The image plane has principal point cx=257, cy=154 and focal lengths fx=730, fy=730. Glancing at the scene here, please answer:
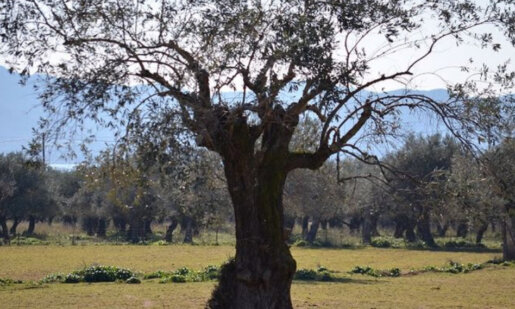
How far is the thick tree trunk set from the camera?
14289mm

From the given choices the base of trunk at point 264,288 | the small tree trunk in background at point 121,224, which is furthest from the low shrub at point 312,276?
the small tree trunk in background at point 121,224

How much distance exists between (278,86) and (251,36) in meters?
1.01

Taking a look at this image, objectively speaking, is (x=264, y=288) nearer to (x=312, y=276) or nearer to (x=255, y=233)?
(x=255, y=233)

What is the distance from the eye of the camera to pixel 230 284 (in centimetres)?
1489

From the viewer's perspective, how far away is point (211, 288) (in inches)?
966

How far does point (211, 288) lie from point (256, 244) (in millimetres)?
10635

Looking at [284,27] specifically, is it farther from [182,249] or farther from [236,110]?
[182,249]

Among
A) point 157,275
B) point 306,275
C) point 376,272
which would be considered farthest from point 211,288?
point 376,272

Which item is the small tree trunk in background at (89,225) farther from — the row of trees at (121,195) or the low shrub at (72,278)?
the low shrub at (72,278)

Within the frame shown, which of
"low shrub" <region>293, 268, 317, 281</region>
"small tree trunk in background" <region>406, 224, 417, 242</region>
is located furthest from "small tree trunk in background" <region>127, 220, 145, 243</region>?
"low shrub" <region>293, 268, 317, 281</region>

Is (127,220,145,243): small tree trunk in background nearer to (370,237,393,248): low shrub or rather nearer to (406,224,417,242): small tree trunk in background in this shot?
(370,237,393,248): low shrub

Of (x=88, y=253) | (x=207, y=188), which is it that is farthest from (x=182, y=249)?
(x=207, y=188)

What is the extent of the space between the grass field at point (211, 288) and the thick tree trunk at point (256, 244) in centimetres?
528

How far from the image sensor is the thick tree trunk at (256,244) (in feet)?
46.9
